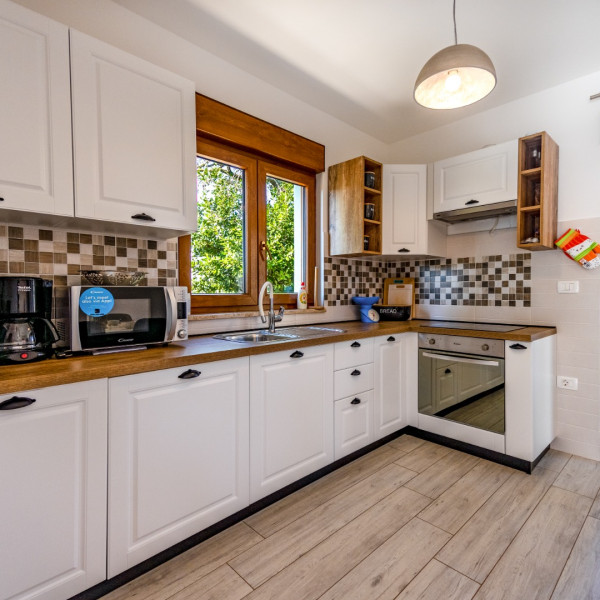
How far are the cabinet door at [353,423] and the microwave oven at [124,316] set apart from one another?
1.05 metres

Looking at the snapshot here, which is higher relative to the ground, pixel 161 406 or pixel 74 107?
pixel 74 107

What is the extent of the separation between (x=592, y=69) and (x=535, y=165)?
0.69 meters

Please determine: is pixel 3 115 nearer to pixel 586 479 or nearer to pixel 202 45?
pixel 202 45

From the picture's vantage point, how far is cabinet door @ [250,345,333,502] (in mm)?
1765

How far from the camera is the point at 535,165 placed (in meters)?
2.43

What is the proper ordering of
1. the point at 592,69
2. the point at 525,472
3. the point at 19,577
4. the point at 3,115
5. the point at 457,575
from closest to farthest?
the point at 19,577 < the point at 3,115 < the point at 457,575 < the point at 525,472 < the point at 592,69

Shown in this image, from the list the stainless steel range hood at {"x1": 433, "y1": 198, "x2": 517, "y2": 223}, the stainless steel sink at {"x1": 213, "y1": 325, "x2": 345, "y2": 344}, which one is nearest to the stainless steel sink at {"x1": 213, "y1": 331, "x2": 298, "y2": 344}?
the stainless steel sink at {"x1": 213, "y1": 325, "x2": 345, "y2": 344}

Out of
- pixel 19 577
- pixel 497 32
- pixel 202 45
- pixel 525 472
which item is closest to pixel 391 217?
pixel 497 32

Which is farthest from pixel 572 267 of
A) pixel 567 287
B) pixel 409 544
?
pixel 409 544

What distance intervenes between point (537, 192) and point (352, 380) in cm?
181

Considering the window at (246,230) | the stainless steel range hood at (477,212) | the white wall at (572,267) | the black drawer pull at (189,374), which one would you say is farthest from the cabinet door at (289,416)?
the white wall at (572,267)

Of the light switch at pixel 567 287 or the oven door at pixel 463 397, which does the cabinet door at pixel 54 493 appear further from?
the light switch at pixel 567 287

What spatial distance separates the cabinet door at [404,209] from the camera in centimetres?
295

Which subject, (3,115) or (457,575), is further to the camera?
(457,575)
